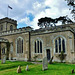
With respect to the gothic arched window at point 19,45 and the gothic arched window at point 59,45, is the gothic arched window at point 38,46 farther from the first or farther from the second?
the gothic arched window at point 19,45

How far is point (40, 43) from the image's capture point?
21.7 m

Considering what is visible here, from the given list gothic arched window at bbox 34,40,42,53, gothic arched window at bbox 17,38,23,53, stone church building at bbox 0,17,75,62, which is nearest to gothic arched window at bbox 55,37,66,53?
stone church building at bbox 0,17,75,62

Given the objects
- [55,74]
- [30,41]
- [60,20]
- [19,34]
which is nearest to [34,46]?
[30,41]

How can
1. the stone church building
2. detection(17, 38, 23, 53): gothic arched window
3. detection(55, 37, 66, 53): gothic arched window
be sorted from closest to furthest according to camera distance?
1. the stone church building
2. detection(55, 37, 66, 53): gothic arched window
3. detection(17, 38, 23, 53): gothic arched window

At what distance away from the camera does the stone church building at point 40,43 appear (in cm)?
1872

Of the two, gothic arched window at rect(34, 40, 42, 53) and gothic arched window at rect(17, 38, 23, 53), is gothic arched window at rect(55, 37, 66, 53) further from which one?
gothic arched window at rect(17, 38, 23, 53)

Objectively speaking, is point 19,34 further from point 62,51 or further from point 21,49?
point 62,51

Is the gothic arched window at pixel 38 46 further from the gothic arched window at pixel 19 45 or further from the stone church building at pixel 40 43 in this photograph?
the gothic arched window at pixel 19 45

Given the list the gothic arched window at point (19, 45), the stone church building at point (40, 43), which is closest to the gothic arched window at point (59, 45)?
the stone church building at point (40, 43)

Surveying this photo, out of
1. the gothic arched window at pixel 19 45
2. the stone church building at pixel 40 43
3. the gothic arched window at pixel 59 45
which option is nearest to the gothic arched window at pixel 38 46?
the stone church building at pixel 40 43

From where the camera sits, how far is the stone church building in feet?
61.4

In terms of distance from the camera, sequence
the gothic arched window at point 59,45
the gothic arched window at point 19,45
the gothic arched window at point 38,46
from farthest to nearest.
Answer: the gothic arched window at point 19,45 → the gothic arched window at point 38,46 → the gothic arched window at point 59,45

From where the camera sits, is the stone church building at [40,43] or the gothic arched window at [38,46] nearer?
the stone church building at [40,43]

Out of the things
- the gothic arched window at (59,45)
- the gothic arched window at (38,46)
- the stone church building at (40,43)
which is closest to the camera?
the stone church building at (40,43)
